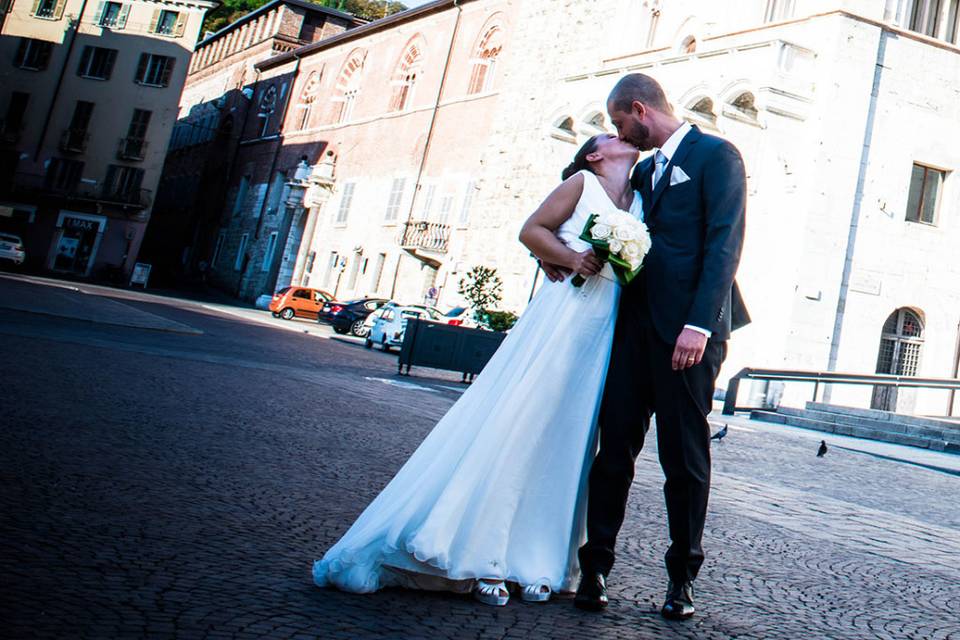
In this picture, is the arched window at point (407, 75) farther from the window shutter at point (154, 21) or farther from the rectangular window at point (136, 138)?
the window shutter at point (154, 21)

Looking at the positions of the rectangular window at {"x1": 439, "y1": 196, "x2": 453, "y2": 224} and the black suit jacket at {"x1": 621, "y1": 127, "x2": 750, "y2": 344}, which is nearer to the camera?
the black suit jacket at {"x1": 621, "y1": 127, "x2": 750, "y2": 344}

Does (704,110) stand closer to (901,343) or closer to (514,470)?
→ (901,343)

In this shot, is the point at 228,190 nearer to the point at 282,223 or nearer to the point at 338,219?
the point at 282,223

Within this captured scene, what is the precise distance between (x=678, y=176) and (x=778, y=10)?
24806 millimetres

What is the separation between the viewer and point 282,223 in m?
53.1

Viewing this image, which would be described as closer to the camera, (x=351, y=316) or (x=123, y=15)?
(x=351, y=316)

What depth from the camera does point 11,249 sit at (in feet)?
141

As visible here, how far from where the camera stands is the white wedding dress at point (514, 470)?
3.43m

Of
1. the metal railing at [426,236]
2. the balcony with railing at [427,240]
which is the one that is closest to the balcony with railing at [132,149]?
the metal railing at [426,236]

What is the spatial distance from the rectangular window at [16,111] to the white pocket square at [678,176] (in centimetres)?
5242

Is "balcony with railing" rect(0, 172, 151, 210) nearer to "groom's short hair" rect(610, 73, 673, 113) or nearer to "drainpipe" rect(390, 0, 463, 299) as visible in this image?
"drainpipe" rect(390, 0, 463, 299)

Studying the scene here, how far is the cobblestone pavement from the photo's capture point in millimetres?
2951

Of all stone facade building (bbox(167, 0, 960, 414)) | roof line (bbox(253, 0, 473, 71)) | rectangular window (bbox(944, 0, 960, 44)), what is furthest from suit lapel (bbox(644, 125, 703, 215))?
roof line (bbox(253, 0, 473, 71))

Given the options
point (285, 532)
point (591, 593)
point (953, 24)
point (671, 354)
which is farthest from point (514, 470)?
point (953, 24)
